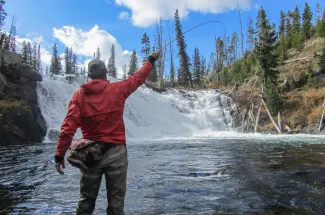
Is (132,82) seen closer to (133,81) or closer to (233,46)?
(133,81)

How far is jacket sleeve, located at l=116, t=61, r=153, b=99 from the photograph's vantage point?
3689 mm

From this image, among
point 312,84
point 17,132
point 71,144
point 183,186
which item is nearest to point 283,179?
point 183,186

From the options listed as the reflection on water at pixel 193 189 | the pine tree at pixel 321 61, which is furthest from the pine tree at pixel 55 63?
the reflection on water at pixel 193 189

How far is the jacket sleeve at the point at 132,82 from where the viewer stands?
3689mm

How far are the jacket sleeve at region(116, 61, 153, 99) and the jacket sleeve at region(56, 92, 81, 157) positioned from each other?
1.70 ft

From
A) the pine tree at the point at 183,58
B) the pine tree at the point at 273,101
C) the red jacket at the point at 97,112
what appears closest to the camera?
the red jacket at the point at 97,112

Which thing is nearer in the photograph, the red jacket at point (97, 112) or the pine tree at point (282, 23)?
the red jacket at point (97, 112)

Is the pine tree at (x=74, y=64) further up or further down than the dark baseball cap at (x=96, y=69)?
further up

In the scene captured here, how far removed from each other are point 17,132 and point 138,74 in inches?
713

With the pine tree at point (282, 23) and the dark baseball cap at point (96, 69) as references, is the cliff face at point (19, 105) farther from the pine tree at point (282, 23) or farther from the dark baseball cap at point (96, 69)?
the pine tree at point (282, 23)

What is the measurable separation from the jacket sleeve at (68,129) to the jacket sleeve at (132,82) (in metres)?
0.52

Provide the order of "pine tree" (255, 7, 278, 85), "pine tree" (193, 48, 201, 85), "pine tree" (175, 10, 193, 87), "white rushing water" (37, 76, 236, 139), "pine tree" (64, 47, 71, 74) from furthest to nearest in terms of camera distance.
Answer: "pine tree" (64, 47, 71, 74) → "pine tree" (193, 48, 201, 85) → "pine tree" (175, 10, 193, 87) → "pine tree" (255, 7, 278, 85) → "white rushing water" (37, 76, 236, 139)

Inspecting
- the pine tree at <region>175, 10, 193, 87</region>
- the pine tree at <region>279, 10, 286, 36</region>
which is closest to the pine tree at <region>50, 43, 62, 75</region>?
the pine tree at <region>175, 10, 193, 87</region>

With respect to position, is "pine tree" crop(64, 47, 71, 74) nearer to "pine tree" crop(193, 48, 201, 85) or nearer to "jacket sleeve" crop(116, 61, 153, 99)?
"pine tree" crop(193, 48, 201, 85)
